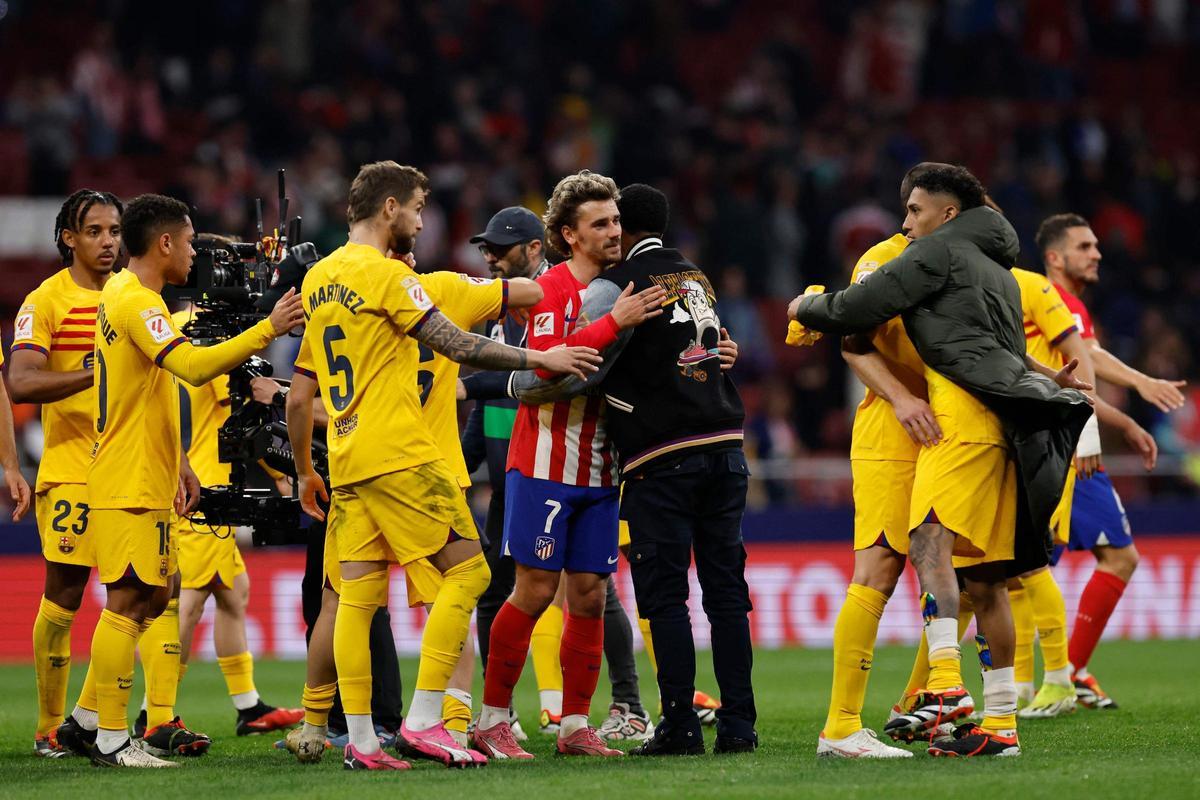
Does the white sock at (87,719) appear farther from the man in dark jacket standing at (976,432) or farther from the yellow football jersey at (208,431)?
the man in dark jacket standing at (976,432)

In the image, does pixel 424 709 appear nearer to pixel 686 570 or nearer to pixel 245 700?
pixel 686 570

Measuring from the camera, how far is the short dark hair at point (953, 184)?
7.18 meters

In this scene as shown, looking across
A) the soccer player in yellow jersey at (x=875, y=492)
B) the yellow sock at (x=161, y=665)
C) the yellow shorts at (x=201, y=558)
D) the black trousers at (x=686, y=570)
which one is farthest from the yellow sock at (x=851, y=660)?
the yellow shorts at (x=201, y=558)

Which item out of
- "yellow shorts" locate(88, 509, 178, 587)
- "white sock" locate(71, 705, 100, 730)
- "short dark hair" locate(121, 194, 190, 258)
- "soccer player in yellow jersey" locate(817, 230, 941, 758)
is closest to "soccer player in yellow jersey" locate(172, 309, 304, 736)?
"white sock" locate(71, 705, 100, 730)

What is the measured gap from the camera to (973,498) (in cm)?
684

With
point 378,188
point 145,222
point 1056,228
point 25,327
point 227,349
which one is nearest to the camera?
point 378,188

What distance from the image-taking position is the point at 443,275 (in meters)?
7.13

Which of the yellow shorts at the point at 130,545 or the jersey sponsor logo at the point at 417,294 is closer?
the jersey sponsor logo at the point at 417,294

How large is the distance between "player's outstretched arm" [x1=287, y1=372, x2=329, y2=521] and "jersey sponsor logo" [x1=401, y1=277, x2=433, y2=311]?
0.66 meters

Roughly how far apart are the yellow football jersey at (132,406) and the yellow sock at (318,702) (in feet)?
3.71

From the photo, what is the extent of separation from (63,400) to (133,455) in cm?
103

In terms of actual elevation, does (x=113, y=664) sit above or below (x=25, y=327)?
below

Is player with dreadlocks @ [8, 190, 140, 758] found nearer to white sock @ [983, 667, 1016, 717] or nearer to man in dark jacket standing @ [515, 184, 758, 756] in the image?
man in dark jacket standing @ [515, 184, 758, 756]

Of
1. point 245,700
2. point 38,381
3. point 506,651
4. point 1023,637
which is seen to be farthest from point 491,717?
point 1023,637
